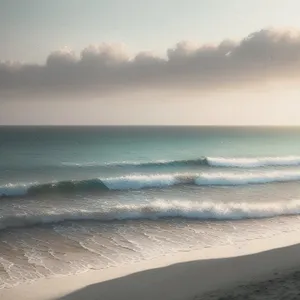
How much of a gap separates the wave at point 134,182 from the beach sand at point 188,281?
876cm

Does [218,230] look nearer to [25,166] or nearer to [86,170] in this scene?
[86,170]

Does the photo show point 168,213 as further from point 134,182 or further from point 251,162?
point 251,162

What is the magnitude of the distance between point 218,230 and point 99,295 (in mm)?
4731

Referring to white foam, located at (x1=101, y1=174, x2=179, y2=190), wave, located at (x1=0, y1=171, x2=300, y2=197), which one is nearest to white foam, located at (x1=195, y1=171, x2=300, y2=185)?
wave, located at (x1=0, y1=171, x2=300, y2=197)

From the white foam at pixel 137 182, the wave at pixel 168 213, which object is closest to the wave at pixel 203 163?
the white foam at pixel 137 182

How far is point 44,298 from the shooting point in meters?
5.80

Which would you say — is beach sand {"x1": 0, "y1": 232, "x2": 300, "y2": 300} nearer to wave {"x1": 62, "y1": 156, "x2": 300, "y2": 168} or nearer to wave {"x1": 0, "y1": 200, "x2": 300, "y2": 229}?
wave {"x1": 0, "y1": 200, "x2": 300, "y2": 229}

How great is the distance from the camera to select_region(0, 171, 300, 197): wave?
1538 centimetres

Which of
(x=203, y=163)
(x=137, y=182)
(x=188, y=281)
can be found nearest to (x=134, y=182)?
(x=137, y=182)

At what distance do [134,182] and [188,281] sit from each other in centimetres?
1104

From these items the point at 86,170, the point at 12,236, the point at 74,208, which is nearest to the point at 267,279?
the point at 12,236

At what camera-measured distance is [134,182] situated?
17.3 metres

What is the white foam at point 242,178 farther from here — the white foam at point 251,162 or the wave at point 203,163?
the white foam at point 251,162

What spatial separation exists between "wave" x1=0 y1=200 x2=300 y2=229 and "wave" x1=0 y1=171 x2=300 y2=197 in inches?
165
